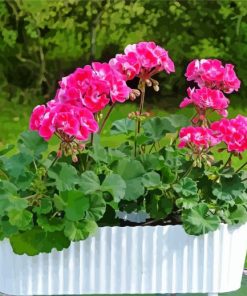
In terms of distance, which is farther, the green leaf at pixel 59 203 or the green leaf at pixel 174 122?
the green leaf at pixel 174 122

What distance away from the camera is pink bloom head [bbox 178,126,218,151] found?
3.27 metres

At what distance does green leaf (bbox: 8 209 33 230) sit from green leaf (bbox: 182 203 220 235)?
553mm

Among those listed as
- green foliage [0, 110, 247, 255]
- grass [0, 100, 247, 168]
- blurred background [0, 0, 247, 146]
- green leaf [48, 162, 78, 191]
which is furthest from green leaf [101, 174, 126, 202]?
blurred background [0, 0, 247, 146]

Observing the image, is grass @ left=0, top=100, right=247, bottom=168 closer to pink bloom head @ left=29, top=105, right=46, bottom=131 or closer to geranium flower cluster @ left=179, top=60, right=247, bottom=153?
geranium flower cluster @ left=179, top=60, right=247, bottom=153

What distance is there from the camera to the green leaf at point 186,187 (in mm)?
3324

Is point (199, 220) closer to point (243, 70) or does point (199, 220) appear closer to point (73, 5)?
point (243, 70)

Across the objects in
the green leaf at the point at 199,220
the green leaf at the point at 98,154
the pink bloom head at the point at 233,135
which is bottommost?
the green leaf at the point at 199,220

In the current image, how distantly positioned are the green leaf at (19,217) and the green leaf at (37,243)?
0.08 meters

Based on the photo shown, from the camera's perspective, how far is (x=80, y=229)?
10.4 ft

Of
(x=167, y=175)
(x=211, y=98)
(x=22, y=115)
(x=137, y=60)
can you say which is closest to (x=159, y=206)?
(x=167, y=175)

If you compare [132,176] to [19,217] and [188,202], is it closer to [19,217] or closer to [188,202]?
[188,202]

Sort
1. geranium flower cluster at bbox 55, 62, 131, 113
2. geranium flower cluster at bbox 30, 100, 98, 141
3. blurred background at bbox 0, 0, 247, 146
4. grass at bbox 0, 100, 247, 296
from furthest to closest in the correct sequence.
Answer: blurred background at bbox 0, 0, 247, 146
grass at bbox 0, 100, 247, 296
geranium flower cluster at bbox 55, 62, 131, 113
geranium flower cluster at bbox 30, 100, 98, 141

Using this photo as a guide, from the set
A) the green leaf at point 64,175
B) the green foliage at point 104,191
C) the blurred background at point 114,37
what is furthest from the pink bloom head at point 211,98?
the blurred background at point 114,37

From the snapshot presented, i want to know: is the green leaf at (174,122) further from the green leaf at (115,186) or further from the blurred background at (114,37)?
the blurred background at (114,37)
